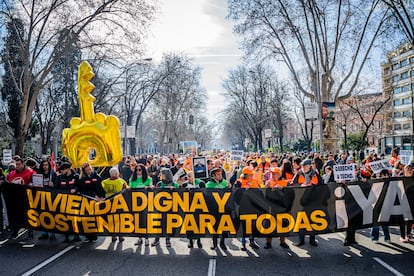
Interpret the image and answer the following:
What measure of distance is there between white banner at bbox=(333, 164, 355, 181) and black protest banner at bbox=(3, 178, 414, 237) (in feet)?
1.92

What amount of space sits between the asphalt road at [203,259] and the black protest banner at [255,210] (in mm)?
464

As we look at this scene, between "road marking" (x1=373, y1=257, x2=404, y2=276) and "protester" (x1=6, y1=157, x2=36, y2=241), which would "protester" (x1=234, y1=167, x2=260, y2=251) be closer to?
"road marking" (x1=373, y1=257, x2=404, y2=276)

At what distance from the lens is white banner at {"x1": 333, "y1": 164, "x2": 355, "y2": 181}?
8117 mm

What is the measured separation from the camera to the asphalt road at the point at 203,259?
21.1ft

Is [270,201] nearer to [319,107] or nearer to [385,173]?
[385,173]

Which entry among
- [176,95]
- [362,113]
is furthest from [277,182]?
[362,113]

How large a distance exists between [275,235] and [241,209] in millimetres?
809

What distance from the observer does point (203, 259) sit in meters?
7.10

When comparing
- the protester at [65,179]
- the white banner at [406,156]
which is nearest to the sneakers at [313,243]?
the white banner at [406,156]

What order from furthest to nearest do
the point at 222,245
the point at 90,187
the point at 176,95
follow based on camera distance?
the point at 176,95 → the point at 90,187 → the point at 222,245

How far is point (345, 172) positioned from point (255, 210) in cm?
224

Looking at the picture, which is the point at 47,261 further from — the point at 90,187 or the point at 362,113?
the point at 362,113

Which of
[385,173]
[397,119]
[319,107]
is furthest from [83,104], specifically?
[397,119]

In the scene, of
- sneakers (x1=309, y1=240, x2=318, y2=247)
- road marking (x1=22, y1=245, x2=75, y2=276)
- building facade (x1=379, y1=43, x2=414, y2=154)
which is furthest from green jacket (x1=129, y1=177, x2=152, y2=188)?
building facade (x1=379, y1=43, x2=414, y2=154)
